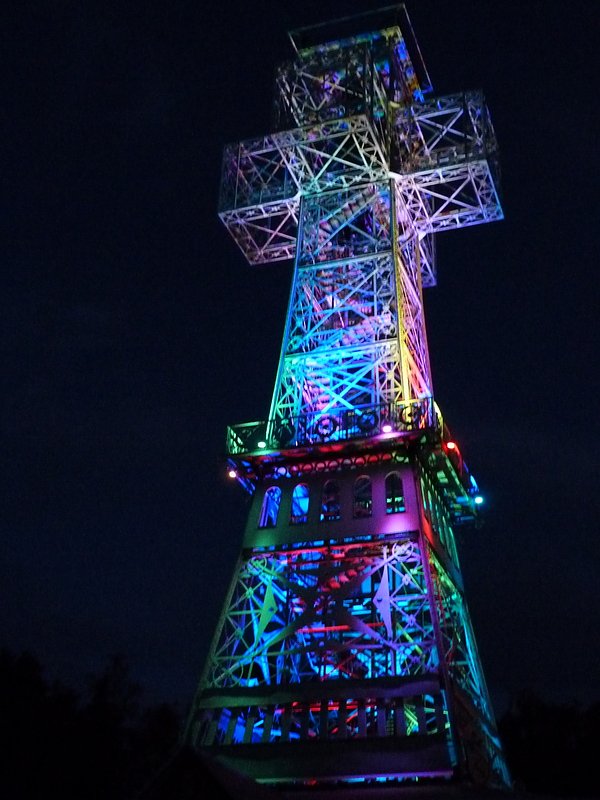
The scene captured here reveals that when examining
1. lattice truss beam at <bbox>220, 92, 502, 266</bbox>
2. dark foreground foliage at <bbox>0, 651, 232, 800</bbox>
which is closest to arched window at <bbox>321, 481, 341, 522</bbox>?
dark foreground foliage at <bbox>0, 651, 232, 800</bbox>

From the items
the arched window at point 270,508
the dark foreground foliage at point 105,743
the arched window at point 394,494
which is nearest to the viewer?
the arched window at point 394,494

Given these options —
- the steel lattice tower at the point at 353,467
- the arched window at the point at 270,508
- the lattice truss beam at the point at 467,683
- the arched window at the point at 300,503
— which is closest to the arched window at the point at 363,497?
the steel lattice tower at the point at 353,467

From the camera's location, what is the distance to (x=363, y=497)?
31.8 metres

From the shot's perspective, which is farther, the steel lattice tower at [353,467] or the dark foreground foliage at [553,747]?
the dark foreground foliage at [553,747]

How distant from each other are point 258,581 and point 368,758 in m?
8.43

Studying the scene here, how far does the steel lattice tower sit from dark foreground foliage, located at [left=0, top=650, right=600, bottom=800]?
31.2ft

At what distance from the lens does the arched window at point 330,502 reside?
1183 inches

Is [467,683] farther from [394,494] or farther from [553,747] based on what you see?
[553,747]

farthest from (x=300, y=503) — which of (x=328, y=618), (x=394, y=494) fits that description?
(x=328, y=618)

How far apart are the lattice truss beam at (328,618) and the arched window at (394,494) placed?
6.84ft

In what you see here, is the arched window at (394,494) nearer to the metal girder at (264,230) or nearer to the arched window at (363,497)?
the arched window at (363,497)

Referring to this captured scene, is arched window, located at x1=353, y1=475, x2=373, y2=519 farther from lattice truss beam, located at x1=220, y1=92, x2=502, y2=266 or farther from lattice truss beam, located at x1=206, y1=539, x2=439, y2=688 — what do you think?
lattice truss beam, located at x1=220, y1=92, x2=502, y2=266

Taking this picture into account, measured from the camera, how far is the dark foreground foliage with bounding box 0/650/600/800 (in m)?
36.3

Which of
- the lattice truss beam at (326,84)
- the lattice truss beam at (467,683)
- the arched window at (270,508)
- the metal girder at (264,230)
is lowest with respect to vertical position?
the lattice truss beam at (467,683)
